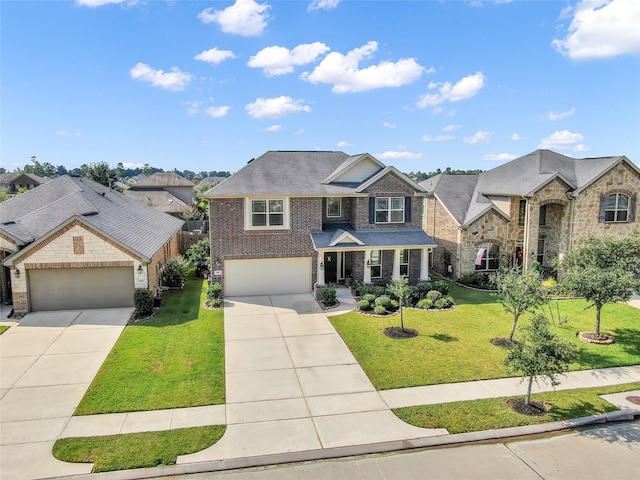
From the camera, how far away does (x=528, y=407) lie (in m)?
11.8

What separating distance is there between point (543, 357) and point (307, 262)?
13678mm

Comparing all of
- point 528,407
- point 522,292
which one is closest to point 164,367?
point 528,407

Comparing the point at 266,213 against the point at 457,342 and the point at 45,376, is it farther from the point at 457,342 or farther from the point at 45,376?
the point at 45,376

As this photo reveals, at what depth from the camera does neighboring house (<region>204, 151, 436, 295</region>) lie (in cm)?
2206

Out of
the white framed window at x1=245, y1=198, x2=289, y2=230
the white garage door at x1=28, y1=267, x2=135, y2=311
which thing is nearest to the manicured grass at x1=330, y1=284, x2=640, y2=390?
Result: the white framed window at x1=245, y1=198, x2=289, y2=230

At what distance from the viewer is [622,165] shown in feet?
82.2

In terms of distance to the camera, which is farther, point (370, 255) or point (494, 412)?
point (370, 255)

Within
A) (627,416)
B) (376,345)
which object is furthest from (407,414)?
(627,416)

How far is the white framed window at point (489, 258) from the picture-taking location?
1035 inches

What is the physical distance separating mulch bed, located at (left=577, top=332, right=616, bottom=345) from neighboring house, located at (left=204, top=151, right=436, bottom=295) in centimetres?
808

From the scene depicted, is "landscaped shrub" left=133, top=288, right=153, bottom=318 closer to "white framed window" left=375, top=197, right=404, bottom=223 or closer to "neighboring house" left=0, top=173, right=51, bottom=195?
"white framed window" left=375, top=197, right=404, bottom=223

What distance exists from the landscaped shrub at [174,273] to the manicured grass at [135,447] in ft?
46.6

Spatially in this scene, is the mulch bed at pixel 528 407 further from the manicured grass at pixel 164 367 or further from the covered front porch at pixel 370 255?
the covered front porch at pixel 370 255

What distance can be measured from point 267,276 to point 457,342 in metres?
10.2
